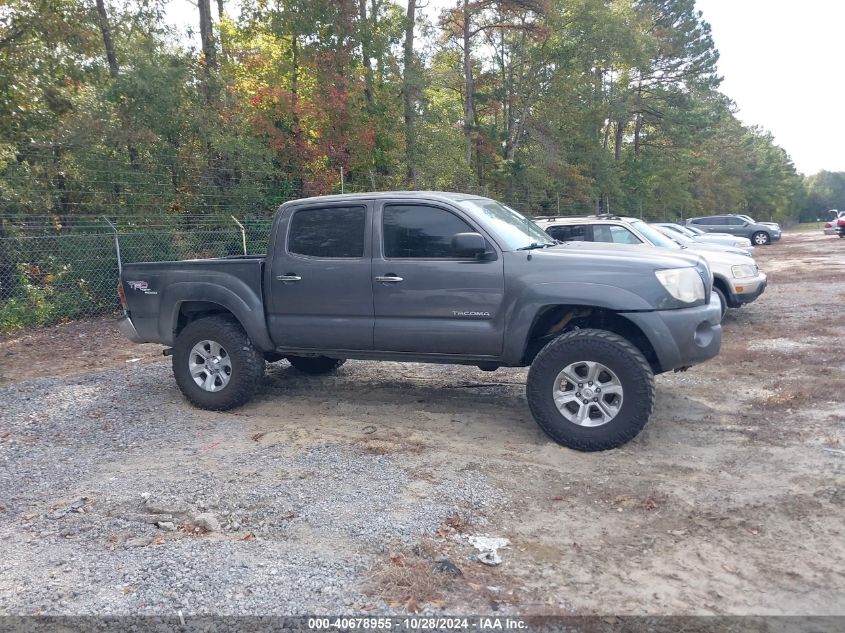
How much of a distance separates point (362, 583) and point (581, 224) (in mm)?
8427

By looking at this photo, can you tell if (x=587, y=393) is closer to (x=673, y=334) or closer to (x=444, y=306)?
(x=673, y=334)

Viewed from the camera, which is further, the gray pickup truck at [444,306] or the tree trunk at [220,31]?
the tree trunk at [220,31]

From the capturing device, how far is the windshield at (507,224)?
5.67 metres

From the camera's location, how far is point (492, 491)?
445 centimetres

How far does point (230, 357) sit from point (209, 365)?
0.29m

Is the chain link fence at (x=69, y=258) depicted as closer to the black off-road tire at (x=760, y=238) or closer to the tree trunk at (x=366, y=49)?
the tree trunk at (x=366, y=49)

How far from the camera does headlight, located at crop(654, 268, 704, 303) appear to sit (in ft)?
16.7

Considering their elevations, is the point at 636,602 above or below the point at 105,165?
below

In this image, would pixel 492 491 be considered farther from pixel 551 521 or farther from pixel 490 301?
pixel 490 301

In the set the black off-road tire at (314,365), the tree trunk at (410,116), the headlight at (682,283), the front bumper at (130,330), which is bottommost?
the black off-road tire at (314,365)

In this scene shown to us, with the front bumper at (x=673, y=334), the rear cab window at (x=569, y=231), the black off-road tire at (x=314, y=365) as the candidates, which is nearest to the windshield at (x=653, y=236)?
the rear cab window at (x=569, y=231)

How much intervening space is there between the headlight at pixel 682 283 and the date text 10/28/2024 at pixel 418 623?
294 cm

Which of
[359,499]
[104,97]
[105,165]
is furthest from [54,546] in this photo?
[104,97]

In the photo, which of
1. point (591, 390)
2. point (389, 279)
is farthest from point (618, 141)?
point (591, 390)
